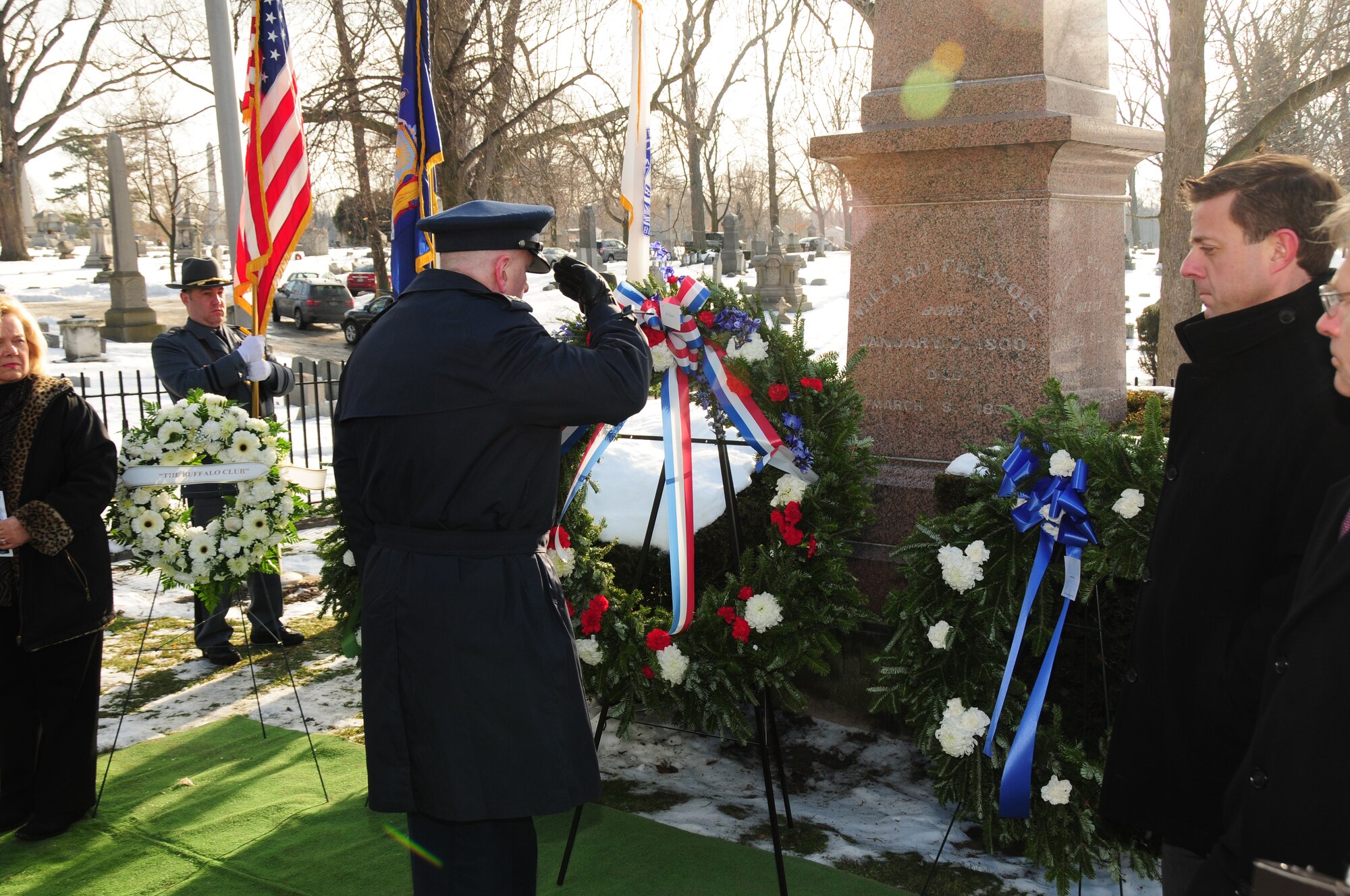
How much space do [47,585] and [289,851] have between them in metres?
1.31

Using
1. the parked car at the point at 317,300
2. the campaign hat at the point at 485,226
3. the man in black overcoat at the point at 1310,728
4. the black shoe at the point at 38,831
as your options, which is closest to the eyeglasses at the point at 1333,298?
the man in black overcoat at the point at 1310,728

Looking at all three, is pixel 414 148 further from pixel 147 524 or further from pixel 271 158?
pixel 147 524

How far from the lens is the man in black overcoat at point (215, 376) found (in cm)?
608

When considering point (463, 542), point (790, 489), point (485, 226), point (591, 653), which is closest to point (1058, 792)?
point (790, 489)

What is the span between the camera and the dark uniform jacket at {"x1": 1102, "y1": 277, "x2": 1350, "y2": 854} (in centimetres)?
212

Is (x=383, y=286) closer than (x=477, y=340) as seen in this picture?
No

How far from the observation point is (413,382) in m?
2.77

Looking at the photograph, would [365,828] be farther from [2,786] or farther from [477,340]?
[477,340]

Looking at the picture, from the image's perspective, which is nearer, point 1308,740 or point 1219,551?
point 1308,740

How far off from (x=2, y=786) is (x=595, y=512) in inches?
98.8

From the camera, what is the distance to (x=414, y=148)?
5.90m

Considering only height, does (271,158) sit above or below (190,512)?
above

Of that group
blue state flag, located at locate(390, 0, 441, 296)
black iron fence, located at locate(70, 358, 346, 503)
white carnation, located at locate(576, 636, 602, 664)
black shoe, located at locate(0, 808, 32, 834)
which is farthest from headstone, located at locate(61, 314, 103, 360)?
white carnation, located at locate(576, 636, 602, 664)

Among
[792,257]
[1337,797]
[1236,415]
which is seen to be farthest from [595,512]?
[792,257]
